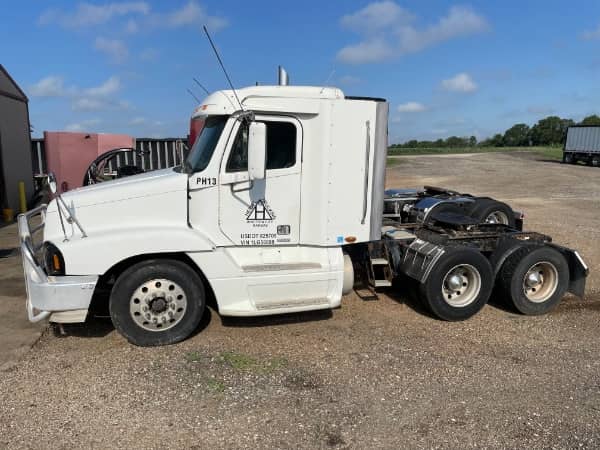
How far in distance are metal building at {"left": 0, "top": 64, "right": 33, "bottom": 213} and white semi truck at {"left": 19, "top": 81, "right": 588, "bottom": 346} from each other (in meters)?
9.93

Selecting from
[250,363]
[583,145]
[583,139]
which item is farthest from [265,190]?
[583,139]

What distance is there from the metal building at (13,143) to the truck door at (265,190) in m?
11.1

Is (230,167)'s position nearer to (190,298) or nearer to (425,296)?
(190,298)

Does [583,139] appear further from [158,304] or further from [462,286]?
[158,304]

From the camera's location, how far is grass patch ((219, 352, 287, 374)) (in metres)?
4.53

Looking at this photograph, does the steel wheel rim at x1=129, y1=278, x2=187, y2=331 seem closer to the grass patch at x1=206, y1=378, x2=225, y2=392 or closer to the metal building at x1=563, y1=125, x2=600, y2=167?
the grass patch at x1=206, y1=378, x2=225, y2=392

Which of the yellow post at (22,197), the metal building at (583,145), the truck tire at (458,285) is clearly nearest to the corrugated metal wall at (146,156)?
the yellow post at (22,197)

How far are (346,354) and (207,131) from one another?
2809 mm

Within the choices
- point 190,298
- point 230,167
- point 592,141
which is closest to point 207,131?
point 230,167

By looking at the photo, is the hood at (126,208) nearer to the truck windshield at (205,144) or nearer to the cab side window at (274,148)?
the truck windshield at (205,144)

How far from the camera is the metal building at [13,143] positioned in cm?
1323

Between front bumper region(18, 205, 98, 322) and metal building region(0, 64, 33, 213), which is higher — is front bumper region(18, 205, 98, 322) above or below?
below

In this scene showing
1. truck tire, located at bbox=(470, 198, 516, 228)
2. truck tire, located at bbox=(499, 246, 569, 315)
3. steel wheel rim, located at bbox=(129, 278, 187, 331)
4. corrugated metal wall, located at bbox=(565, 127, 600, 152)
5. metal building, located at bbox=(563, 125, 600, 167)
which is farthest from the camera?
metal building, located at bbox=(563, 125, 600, 167)

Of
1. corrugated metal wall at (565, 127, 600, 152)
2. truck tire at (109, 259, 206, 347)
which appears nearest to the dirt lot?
truck tire at (109, 259, 206, 347)
